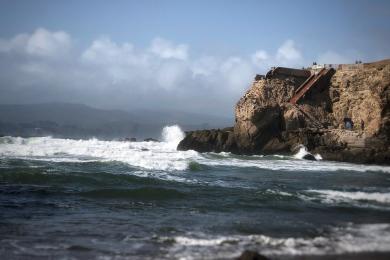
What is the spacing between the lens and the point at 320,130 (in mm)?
34125

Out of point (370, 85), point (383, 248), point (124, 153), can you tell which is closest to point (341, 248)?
point (383, 248)

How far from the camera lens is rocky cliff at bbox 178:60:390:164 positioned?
31672 mm

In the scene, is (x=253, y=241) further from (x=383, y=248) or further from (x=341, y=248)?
(x=383, y=248)

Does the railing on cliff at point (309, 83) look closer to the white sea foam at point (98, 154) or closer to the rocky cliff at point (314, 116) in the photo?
the rocky cliff at point (314, 116)

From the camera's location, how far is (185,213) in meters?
12.0

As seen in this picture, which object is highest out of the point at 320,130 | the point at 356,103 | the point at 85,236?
the point at 356,103

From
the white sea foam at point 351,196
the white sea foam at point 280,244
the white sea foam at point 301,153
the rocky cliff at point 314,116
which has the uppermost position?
the rocky cliff at point 314,116

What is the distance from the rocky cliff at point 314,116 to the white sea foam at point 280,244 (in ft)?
71.5

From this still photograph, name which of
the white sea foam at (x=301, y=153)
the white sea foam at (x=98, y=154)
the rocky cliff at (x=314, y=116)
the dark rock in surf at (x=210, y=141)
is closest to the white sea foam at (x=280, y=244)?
the white sea foam at (x=98, y=154)

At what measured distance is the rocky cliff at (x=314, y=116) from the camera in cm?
3167

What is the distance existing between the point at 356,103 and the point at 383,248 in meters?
29.4

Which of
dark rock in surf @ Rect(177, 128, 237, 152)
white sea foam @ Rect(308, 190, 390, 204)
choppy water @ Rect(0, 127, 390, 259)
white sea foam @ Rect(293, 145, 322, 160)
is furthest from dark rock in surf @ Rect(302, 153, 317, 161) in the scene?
white sea foam @ Rect(308, 190, 390, 204)

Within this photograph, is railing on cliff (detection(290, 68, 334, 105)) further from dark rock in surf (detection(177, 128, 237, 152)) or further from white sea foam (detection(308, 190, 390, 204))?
white sea foam (detection(308, 190, 390, 204))

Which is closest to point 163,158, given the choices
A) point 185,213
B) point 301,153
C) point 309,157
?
point 309,157
